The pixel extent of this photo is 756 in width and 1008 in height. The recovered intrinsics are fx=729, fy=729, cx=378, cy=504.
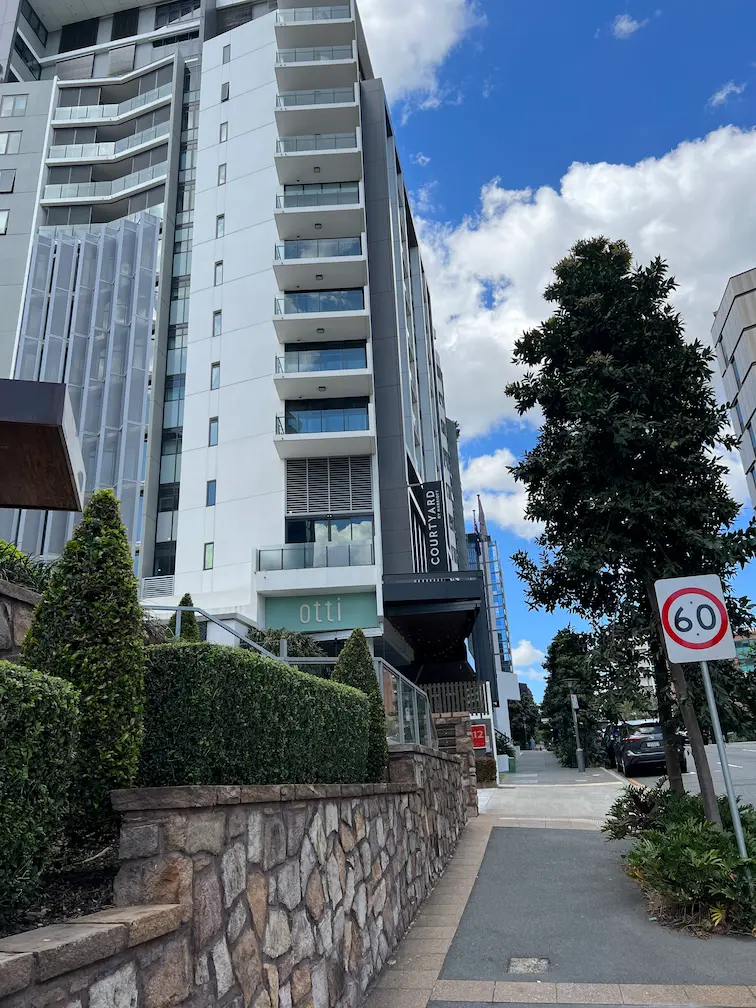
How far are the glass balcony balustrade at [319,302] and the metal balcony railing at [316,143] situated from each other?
7.23 m

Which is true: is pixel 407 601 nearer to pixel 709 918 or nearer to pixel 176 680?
pixel 709 918

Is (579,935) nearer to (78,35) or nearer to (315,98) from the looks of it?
(315,98)

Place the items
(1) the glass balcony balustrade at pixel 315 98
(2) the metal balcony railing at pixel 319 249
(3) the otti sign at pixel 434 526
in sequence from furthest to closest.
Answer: (1) the glass balcony balustrade at pixel 315 98 → (3) the otti sign at pixel 434 526 → (2) the metal balcony railing at pixel 319 249

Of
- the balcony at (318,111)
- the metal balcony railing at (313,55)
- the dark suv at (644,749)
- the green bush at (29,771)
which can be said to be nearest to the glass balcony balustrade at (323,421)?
the dark suv at (644,749)

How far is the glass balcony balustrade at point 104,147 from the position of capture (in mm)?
40031

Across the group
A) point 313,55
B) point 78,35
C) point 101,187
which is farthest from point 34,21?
point 313,55

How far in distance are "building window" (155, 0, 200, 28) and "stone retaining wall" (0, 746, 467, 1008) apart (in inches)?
2164

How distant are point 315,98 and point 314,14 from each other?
16.6 feet

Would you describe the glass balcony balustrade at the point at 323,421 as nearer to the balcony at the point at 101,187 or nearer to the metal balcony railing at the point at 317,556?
the metal balcony railing at the point at 317,556

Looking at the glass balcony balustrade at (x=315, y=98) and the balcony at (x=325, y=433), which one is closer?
the balcony at (x=325, y=433)

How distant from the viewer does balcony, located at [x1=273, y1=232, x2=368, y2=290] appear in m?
30.2

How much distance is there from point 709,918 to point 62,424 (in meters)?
6.70

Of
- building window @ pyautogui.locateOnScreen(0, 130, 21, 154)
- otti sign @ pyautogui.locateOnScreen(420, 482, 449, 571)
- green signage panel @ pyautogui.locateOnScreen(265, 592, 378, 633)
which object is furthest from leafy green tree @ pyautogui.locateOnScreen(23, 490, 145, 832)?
building window @ pyautogui.locateOnScreen(0, 130, 21, 154)

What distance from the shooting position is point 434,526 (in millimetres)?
32375
